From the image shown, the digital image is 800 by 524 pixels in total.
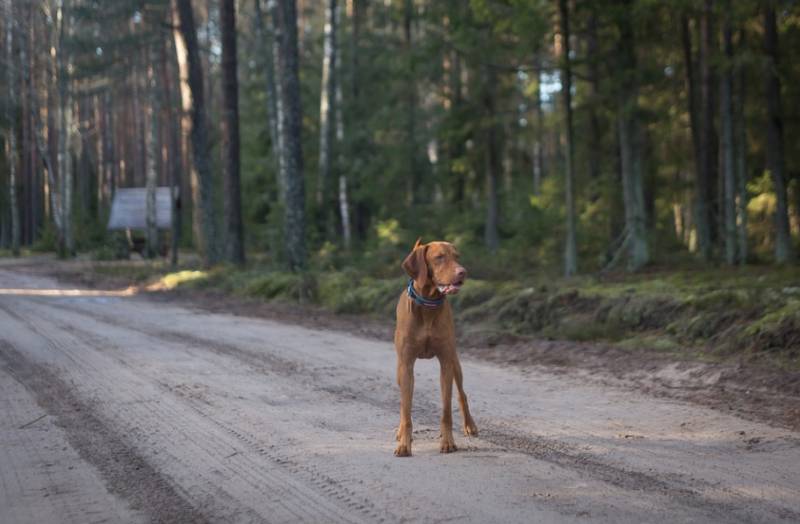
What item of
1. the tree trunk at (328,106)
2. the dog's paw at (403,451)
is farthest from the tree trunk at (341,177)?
the dog's paw at (403,451)

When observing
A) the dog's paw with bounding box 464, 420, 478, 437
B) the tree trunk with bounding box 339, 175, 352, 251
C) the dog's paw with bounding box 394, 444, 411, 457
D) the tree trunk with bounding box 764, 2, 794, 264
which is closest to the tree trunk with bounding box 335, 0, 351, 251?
the tree trunk with bounding box 339, 175, 352, 251

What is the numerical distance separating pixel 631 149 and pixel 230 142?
37.3 ft

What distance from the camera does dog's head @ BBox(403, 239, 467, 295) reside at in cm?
552

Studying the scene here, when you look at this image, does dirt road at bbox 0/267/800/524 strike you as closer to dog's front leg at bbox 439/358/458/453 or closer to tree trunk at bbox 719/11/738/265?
dog's front leg at bbox 439/358/458/453

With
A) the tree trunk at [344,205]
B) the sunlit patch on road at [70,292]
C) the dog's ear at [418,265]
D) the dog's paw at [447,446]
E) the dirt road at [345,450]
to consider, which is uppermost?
the tree trunk at [344,205]

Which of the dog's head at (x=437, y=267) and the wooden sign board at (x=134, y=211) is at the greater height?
the wooden sign board at (x=134, y=211)

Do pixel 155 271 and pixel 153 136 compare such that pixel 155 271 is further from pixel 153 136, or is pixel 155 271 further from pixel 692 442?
pixel 692 442

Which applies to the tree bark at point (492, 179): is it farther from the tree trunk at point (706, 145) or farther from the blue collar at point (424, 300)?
the blue collar at point (424, 300)

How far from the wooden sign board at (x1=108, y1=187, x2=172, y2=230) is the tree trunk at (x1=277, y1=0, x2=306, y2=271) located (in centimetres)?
1837

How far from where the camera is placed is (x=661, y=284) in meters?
13.8

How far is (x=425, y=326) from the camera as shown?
19.3 ft

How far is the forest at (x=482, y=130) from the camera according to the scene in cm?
1964

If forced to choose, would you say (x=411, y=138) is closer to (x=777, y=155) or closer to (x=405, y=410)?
(x=777, y=155)

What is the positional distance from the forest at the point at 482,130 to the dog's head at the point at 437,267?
11.7 m
